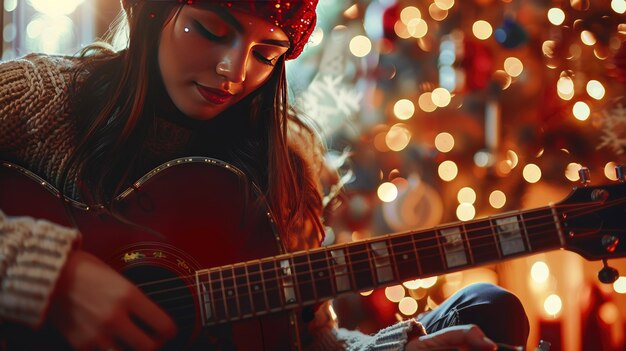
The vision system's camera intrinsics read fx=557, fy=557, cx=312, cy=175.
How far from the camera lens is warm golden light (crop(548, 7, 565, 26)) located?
1878 mm

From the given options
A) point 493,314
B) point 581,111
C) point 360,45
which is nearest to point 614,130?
point 581,111

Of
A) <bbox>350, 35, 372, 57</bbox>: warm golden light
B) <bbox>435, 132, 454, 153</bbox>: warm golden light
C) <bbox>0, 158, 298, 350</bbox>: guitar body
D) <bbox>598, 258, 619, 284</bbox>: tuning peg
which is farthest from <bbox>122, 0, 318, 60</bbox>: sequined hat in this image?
<bbox>435, 132, 454, 153</bbox>: warm golden light

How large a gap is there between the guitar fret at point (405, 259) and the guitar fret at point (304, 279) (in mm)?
129

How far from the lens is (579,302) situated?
1.93m

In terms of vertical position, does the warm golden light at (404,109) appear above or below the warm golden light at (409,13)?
below

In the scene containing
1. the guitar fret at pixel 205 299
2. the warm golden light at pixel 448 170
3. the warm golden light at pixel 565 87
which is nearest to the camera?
the guitar fret at pixel 205 299

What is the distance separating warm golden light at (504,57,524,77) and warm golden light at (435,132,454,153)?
31 centimetres

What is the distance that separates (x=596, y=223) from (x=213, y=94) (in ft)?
2.08

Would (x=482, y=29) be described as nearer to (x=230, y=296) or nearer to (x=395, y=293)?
(x=395, y=293)

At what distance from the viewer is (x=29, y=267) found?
2.14 feet

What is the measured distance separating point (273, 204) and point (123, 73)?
0.35 meters

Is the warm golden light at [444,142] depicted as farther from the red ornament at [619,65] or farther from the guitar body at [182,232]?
the guitar body at [182,232]

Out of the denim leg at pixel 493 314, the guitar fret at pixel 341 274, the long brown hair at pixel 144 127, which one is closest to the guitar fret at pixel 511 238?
the denim leg at pixel 493 314

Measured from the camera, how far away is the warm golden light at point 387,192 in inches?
78.4
